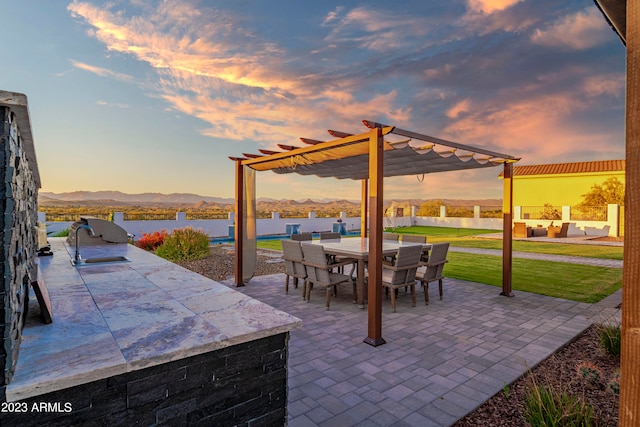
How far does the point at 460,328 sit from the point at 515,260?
7.63 metres

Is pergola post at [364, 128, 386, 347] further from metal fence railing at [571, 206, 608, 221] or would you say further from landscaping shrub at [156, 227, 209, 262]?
metal fence railing at [571, 206, 608, 221]

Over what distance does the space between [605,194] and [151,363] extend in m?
33.9

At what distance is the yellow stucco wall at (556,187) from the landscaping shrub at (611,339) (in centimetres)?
2941

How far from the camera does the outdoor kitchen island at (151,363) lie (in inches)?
50.1

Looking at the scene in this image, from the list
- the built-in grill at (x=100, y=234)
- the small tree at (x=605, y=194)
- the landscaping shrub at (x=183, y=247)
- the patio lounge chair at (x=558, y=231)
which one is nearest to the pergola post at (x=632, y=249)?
the built-in grill at (x=100, y=234)

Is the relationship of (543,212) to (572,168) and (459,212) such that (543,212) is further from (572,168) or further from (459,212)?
(572,168)

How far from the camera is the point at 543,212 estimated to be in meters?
23.3

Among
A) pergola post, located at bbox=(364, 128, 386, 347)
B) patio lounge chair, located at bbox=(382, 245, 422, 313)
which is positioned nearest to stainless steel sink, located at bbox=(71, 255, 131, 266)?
pergola post, located at bbox=(364, 128, 386, 347)

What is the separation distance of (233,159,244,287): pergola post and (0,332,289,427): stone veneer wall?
518 cm

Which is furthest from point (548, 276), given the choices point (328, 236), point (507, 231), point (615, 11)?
point (615, 11)

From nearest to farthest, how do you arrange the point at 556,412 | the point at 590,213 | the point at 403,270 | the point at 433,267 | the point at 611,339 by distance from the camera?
1. the point at 556,412
2. the point at 611,339
3. the point at 403,270
4. the point at 433,267
5. the point at 590,213

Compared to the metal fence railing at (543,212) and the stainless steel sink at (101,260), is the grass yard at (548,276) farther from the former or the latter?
the metal fence railing at (543,212)

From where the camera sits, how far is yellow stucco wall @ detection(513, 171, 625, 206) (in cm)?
2673

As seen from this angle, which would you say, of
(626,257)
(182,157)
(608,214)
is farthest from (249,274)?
(608,214)
